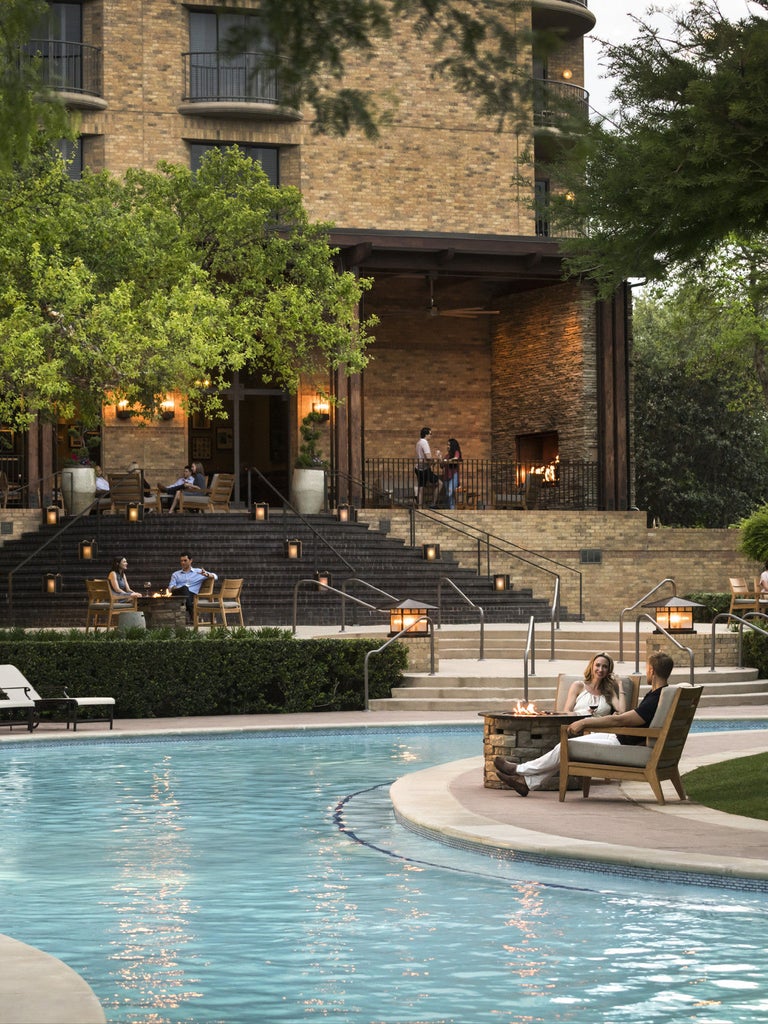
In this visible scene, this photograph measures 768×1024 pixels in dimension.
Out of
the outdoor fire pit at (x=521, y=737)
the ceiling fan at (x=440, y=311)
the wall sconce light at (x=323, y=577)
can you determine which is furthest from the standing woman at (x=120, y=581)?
the ceiling fan at (x=440, y=311)

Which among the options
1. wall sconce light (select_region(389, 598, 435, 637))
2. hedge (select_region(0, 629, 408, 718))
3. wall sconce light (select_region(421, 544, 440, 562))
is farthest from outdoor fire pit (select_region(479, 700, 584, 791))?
wall sconce light (select_region(421, 544, 440, 562))

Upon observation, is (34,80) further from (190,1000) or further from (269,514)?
(269,514)

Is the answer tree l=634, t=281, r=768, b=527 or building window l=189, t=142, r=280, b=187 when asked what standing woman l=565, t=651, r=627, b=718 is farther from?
tree l=634, t=281, r=768, b=527

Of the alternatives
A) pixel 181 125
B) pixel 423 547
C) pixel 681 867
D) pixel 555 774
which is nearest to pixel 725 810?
pixel 555 774

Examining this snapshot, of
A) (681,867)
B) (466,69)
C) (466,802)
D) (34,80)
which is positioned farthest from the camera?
(466,802)

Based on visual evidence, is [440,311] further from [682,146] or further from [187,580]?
[682,146]

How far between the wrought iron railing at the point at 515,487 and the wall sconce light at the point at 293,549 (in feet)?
18.7

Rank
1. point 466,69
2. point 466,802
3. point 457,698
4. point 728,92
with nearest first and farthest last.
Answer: point 466,69 < point 728,92 < point 466,802 < point 457,698

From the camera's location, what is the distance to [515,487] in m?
38.4

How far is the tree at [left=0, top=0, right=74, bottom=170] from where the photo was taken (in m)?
6.59

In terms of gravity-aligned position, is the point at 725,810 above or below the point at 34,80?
below

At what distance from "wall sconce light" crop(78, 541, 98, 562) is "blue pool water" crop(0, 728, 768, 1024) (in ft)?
48.3

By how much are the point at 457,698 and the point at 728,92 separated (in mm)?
12008

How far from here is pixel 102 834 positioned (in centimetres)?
1222
